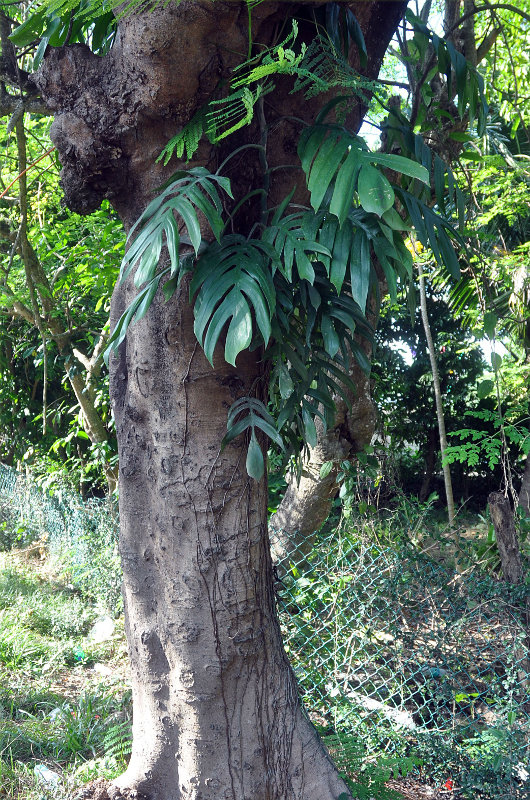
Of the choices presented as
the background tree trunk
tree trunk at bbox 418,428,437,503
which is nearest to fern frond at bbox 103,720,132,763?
the background tree trunk

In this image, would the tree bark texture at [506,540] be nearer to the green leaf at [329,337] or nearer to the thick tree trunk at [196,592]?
the thick tree trunk at [196,592]

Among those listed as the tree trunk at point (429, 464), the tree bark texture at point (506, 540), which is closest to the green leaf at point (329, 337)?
the tree bark texture at point (506, 540)

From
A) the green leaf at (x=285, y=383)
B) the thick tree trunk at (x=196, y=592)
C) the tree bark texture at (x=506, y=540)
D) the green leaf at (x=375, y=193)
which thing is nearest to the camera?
the green leaf at (x=375, y=193)

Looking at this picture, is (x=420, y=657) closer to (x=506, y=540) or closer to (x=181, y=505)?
(x=506, y=540)

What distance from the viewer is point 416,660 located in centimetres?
305

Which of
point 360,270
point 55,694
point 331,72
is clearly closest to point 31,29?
point 331,72

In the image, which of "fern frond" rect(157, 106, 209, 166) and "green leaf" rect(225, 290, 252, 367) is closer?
"green leaf" rect(225, 290, 252, 367)

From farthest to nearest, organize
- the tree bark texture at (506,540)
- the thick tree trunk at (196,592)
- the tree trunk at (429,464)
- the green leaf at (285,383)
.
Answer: the tree trunk at (429,464)
the tree bark texture at (506,540)
the thick tree trunk at (196,592)
the green leaf at (285,383)

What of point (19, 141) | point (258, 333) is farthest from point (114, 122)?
point (19, 141)

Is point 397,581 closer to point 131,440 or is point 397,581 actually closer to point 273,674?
point 273,674

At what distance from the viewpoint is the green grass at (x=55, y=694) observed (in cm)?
297

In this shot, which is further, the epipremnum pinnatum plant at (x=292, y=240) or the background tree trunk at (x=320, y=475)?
the background tree trunk at (x=320, y=475)

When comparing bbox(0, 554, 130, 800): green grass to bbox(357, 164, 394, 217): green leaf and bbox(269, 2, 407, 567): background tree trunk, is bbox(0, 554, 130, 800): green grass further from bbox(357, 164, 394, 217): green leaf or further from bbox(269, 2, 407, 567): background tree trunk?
bbox(357, 164, 394, 217): green leaf

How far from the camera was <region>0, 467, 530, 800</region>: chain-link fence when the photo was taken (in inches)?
109
